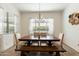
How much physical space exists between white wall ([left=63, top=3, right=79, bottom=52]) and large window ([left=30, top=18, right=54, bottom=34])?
1.06 ft

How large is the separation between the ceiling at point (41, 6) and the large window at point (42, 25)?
0.83 feet

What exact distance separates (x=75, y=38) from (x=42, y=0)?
44.6 inches

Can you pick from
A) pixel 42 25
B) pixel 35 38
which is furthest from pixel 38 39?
pixel 42 25

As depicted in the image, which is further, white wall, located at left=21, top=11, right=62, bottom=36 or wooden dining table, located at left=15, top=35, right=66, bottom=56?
white wall, located at left=21, top=11, right=62, bottom=36

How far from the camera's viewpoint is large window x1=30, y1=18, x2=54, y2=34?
2.96 meters

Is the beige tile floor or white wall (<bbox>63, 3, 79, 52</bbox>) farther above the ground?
Answer: white wall (<bbox>63, 3, 79, 52</bbox>)

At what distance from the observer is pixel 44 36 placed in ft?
9.84

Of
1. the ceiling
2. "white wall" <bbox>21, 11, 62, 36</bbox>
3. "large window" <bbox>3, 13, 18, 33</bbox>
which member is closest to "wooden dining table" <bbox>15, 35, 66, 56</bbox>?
"white wall" <bbox>21, 11, 62, 36</bbox>

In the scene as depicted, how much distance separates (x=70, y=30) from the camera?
298 cm

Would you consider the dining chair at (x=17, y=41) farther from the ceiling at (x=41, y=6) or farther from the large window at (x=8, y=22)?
the ceiling at (x=41, y=6)

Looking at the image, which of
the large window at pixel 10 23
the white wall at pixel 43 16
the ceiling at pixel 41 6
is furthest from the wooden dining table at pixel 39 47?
the ceiling at pixel 41 6

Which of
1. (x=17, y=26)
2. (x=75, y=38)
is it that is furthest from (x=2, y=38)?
(x=75, y=38)

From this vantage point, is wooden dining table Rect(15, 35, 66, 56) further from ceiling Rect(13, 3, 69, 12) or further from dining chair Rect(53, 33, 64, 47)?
ceiling Rect(13, 3, 69, 12)

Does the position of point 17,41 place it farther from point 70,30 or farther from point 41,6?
point 70,30
